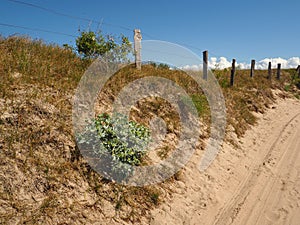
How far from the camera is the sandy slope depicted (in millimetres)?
5176

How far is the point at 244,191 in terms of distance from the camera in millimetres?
6219

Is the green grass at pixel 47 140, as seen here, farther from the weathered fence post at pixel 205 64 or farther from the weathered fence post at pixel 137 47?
the weathered fence post at pixel 205 64

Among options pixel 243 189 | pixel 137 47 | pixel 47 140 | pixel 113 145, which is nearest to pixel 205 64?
pixel 137 47

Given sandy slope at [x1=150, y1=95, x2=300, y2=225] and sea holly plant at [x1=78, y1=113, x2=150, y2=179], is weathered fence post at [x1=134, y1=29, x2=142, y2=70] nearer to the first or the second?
sandy slope at [x1=150, y1=95, x2=300, y2=225]

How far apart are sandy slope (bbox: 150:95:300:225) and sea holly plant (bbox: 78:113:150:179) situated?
3.82ft

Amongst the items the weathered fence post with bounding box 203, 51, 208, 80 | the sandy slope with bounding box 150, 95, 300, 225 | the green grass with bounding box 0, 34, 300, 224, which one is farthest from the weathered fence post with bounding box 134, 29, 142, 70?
the weathered fence post with bounding box 203, 51, 208, 80

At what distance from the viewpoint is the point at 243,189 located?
632cm

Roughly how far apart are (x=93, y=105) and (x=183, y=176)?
9.74 feet

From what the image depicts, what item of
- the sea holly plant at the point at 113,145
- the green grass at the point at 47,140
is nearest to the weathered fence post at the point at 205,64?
the green grass at the point at 47,140

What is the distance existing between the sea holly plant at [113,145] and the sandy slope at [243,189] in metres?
1.16

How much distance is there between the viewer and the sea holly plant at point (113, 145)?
512cm

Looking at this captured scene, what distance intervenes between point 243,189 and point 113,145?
3.65 m

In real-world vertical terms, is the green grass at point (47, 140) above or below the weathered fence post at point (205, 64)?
below

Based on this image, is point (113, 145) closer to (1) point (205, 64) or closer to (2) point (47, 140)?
(2) point (47, 140)
